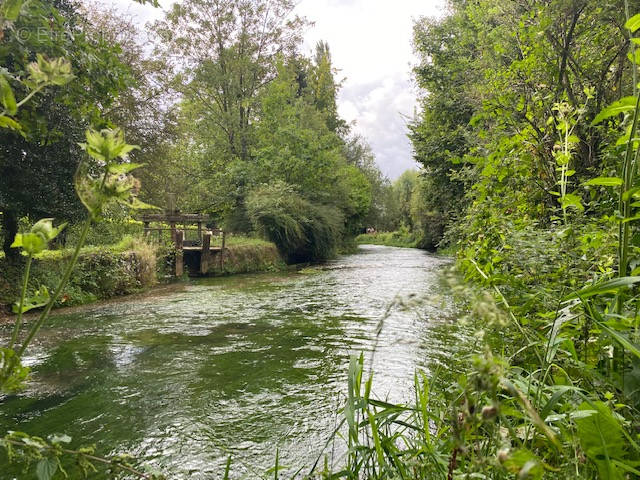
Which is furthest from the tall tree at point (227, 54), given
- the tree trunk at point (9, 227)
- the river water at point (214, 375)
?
the river water at point (214, 375)

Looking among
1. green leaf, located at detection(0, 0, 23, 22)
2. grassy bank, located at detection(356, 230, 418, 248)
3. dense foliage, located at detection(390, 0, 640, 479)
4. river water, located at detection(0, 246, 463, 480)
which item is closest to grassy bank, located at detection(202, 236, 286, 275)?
river water, located at detection(0, 246, 463, 480)

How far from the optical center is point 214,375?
448 centimetres

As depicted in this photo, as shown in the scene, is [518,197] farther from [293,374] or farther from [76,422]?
[76,422]

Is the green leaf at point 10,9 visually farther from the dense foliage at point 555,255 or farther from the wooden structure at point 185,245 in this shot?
the wooden structure at point 185,245

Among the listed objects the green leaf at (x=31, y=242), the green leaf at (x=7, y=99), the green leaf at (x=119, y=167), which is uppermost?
the green leaf at (x=7, y=99)

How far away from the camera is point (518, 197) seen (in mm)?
3506

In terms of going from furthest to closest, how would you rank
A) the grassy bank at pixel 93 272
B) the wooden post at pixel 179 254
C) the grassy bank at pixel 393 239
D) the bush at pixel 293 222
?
the grassy bank at pixel 393 239 < the bush at pixel 293 222 < the wooden post at pixel 179 254 < the grassy bank at pixel 93 272

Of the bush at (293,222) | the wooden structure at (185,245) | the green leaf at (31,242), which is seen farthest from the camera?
the bush at (293,222)

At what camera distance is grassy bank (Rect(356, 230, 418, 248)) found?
41.2 m

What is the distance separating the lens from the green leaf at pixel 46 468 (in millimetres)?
791

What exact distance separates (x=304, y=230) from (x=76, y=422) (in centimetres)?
1519

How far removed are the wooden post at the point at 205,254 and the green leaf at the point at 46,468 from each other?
569 inches

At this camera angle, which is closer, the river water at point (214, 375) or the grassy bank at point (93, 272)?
the river water at point (214, 375)

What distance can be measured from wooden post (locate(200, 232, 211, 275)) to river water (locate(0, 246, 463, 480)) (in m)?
6.30
